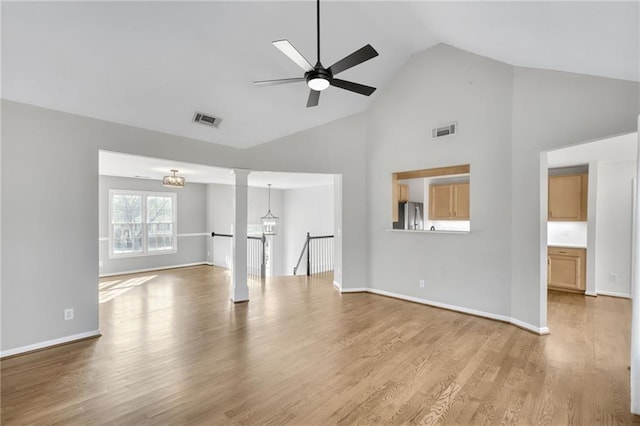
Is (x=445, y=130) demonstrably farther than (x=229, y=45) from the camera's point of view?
Yes

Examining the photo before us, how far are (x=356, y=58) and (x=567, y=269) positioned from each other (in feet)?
20.0

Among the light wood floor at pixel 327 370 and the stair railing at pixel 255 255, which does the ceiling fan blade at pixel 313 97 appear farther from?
the stair railing at pixel 255 255

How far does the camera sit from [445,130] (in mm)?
4902

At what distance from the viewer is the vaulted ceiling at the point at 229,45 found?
8.68 feet

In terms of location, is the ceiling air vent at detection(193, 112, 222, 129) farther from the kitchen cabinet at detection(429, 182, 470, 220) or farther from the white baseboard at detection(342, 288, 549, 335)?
the kitchen cabinet at detection(429, 182, 470, 220)

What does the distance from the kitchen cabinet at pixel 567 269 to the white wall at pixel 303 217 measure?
5.67 m

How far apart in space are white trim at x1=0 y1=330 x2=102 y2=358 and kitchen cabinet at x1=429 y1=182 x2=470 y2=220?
6209 millimetres

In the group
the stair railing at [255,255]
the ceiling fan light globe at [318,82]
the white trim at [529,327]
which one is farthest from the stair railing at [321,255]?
the ceiling fan light globe at [318,82]

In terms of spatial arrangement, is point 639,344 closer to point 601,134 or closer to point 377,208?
point 601,134

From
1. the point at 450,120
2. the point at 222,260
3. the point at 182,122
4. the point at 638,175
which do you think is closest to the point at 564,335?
the point at 638,175

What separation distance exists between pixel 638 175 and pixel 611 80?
4.82ft

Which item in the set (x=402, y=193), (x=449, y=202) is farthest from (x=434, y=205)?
(x=402, y=193)

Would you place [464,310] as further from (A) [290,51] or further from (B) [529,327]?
(A) [290,51]

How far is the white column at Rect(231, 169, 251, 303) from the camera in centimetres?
536
